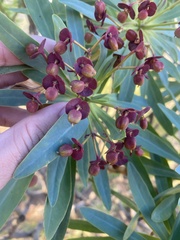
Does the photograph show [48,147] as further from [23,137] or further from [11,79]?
[11,79]

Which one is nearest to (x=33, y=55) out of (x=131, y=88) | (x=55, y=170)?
(x=55, y=170)

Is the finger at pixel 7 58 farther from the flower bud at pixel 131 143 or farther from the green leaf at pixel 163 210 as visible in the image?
the green leaf at pixel 163 210

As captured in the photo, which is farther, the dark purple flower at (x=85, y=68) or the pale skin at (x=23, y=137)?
the pale skin at (x=23, y=137)

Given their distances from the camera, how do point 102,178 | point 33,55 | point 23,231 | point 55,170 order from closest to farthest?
point 33,55 < point 55,170 < point 102,178 < point 23,231

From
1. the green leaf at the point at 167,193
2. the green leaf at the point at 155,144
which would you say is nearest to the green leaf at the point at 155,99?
the green leaf at the point at 155,144

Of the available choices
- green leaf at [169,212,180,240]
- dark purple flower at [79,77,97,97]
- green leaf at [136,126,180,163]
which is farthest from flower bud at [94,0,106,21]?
green leaf at [169,212,180,240]

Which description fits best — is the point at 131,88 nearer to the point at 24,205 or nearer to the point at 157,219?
the point at 157,219

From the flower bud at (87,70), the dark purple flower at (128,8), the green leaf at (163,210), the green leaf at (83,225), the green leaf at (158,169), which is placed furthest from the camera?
the green leaf at (83,225)
